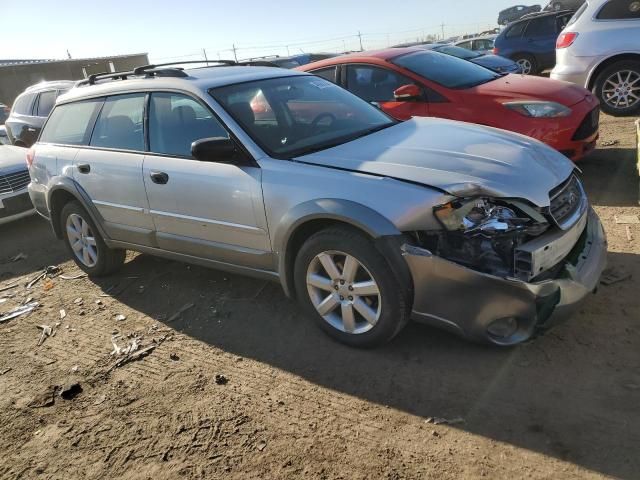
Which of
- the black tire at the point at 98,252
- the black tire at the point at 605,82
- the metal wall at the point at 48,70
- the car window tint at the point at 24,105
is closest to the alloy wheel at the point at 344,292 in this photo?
the black tire at the point at 98,252

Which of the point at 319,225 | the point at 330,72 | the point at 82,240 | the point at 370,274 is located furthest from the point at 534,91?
the point at 82,240

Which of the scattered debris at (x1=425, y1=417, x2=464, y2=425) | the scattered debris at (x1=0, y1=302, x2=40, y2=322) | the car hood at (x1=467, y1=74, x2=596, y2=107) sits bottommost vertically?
the scattered debris at (x1=0, y1=302, x2=40, y2=322)

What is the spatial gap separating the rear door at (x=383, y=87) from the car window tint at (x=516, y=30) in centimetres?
844

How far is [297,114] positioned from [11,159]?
5680mm

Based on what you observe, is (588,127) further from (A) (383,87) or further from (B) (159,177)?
(B) (159,177)

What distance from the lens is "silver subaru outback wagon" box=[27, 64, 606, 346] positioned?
2.73 metres

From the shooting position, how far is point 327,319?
3.27m

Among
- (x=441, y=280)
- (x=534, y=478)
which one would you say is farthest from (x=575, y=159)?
(x=534, y=478)

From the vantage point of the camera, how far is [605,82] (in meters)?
7.59

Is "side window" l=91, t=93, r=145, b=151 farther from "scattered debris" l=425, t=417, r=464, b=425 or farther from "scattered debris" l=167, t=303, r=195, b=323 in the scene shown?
"scattered debris" l=425, t=417, r=464, b=425

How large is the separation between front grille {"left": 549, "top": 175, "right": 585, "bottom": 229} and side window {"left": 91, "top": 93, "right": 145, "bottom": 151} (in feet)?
9.61

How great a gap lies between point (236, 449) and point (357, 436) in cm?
60

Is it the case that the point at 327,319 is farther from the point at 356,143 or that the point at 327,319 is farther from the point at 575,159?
the point at 575,159

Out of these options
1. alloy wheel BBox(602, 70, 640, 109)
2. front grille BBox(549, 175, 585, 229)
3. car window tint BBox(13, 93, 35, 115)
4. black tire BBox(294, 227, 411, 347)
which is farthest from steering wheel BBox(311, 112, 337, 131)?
car window tint BBox(13, 93, 35, 115)
